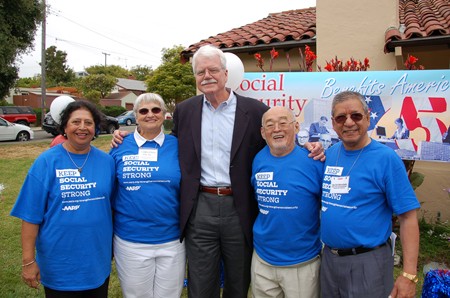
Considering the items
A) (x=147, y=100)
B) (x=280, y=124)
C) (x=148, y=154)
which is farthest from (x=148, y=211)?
(x=280, y=124)

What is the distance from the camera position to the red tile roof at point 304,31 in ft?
18.2

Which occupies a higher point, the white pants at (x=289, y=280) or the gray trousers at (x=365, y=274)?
the gray trousers at (x=365, y=274)

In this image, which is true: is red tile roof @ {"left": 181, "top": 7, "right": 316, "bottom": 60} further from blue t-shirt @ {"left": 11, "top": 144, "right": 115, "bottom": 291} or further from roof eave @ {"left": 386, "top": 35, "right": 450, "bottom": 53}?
blue t-shirt @ {"left": 11, "top": 144, "right": 115, "bottom": 291}

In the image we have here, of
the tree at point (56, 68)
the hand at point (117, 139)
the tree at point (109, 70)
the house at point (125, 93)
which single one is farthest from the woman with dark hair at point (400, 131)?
the tree at point (109, 70)

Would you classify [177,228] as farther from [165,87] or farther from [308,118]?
[165,87]

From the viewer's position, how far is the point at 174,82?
23906mm

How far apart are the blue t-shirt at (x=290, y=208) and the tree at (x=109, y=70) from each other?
70.0 metres

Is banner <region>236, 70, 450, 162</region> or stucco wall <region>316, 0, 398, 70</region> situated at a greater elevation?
stucco wall <region>316, 0, 398, 70</region>

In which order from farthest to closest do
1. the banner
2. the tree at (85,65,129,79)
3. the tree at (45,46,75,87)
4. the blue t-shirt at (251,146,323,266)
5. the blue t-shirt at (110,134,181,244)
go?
the tree at (85,65,129,79) < the tree at (45,46,75,87) < the banner < the blue t-shirt at (110,134,181,244) < the blue t-shirt at (251,146,323,266)

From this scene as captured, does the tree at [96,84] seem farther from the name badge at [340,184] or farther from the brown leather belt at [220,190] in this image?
the name badge at [340,184]

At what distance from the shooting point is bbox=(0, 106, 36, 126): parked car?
79.7 feet

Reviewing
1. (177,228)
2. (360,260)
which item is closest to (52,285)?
(177,228)

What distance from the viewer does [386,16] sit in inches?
232

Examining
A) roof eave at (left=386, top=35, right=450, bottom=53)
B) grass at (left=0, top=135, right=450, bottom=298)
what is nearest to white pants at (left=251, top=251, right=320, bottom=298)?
grass at (left=0, top=135, right=450, bottom=298)
